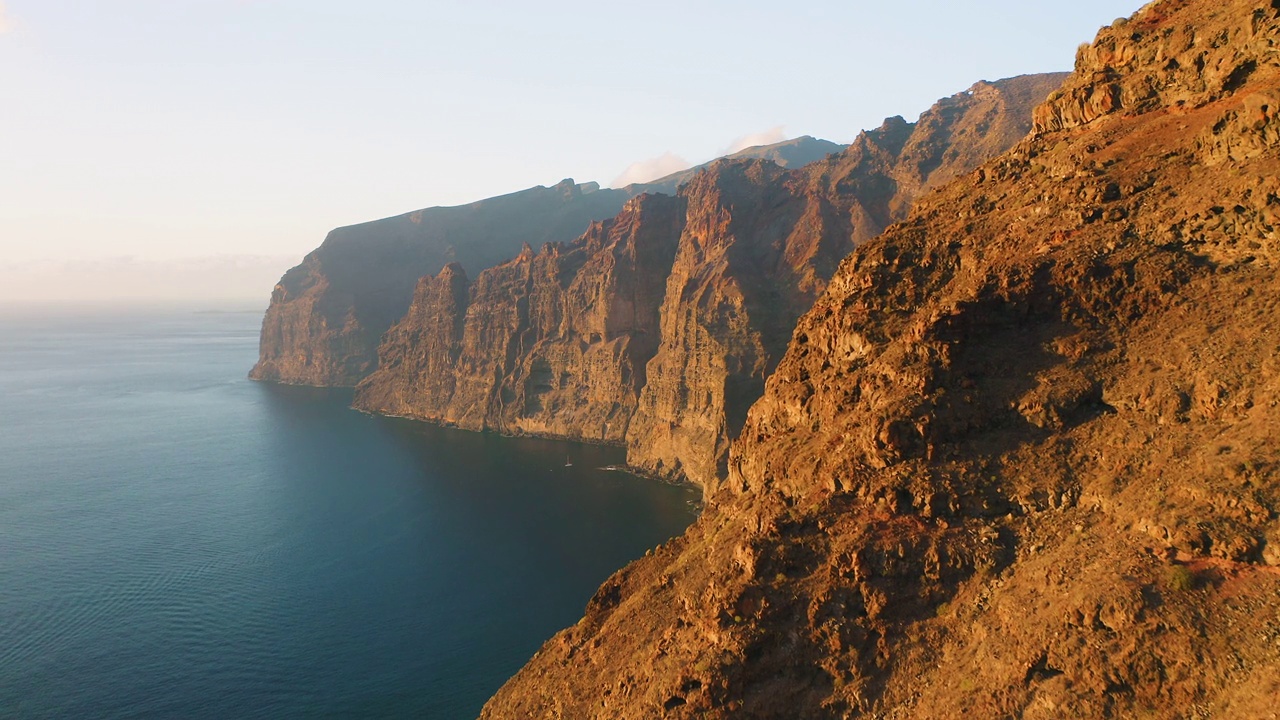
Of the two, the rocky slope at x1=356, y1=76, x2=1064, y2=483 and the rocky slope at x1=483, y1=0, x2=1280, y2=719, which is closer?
the rocky slope at x1=483, y1=0, x2=1280, y2=719

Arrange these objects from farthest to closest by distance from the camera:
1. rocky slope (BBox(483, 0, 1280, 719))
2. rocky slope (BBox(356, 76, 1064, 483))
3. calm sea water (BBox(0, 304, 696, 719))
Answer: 1. rocky slope (BBox(356, 76, 1064, 483))
2. calm sea water (BBox(0, 304, 696, 719))
3. rocky slope (BBox(483, 0, 1280, 719))

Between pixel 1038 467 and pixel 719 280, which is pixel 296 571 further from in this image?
pixel 1038 467

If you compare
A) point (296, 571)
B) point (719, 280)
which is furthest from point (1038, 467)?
point (719, 280)

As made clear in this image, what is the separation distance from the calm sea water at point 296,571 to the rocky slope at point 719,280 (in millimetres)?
14160

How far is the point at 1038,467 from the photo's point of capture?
39.6 meters

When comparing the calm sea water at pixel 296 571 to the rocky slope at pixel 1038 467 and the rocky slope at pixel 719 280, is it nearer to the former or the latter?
the rocky slope at pixel 719 280

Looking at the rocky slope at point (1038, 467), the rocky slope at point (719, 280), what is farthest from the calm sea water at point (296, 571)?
the rocky slope at point (1038, 467)

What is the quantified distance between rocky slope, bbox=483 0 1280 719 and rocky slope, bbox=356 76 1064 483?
82084 mm

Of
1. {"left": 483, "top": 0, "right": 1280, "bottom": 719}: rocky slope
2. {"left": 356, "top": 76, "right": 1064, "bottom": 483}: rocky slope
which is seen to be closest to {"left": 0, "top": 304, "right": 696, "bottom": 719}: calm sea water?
{"left": 356, "top": 76, "right": 1064, "bottom": 483}: rocky slope

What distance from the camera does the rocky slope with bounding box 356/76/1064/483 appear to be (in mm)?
145625

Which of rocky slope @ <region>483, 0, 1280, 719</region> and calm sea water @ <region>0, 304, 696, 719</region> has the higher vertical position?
rocky slope @ <region>483, 0, 1280, 719</region>

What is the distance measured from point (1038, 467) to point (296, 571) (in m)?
99.1

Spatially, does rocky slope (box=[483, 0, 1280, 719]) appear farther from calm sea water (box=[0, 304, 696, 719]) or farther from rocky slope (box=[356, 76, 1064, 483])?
rocky slope (box=[356, 76, 1064, 483])

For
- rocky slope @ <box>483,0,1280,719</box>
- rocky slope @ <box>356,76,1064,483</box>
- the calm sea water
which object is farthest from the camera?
rocky slope @ <box>356,76,1064,483</box>
